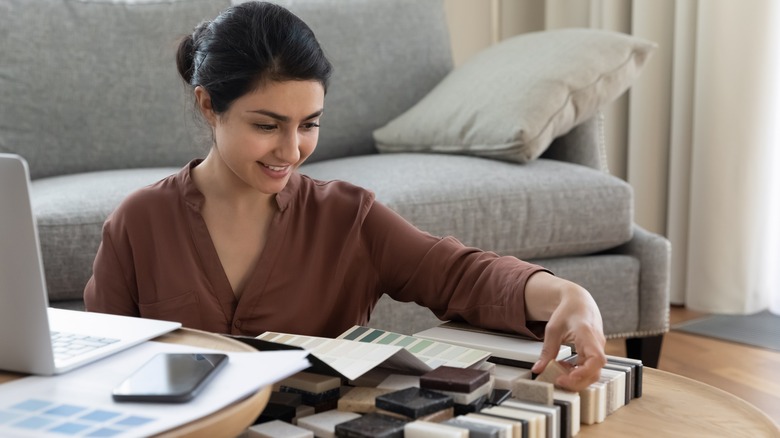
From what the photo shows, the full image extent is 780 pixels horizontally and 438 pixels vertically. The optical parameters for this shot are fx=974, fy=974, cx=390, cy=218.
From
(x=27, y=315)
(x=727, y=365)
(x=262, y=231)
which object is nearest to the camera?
(x=27, y=315)

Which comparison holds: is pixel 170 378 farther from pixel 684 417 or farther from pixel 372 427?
pixel 684 417

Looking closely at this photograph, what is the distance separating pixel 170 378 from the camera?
711 millimetres

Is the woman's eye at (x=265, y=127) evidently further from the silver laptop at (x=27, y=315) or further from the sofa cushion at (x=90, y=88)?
the sofa cushion at (x=90, y=88)

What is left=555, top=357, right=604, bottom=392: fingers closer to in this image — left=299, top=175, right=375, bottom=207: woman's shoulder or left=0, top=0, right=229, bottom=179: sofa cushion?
left=299, top=175, right=375, bottom=207: woman's shoulder

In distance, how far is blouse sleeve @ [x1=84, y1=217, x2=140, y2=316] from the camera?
4.09ft

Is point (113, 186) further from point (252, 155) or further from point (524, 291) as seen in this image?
point (524, 291)

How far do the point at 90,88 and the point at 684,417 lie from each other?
70.8 inches

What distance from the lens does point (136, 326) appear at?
35.4 inches

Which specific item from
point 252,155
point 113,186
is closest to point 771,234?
point 113,186

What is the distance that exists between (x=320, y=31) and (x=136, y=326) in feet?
5.54

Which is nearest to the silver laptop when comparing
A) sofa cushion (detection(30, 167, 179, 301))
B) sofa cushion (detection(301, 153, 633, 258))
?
sofa cushion (detection(30, 167, 179, 301))

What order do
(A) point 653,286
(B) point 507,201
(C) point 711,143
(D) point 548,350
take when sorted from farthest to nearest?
1. (C) point 711,143
2. (A) point 653,286
3. (B) point 507,201
4. (D) point 548,350

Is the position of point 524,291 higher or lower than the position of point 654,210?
higher

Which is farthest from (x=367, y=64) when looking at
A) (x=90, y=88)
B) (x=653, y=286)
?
(x=653, y=286)
